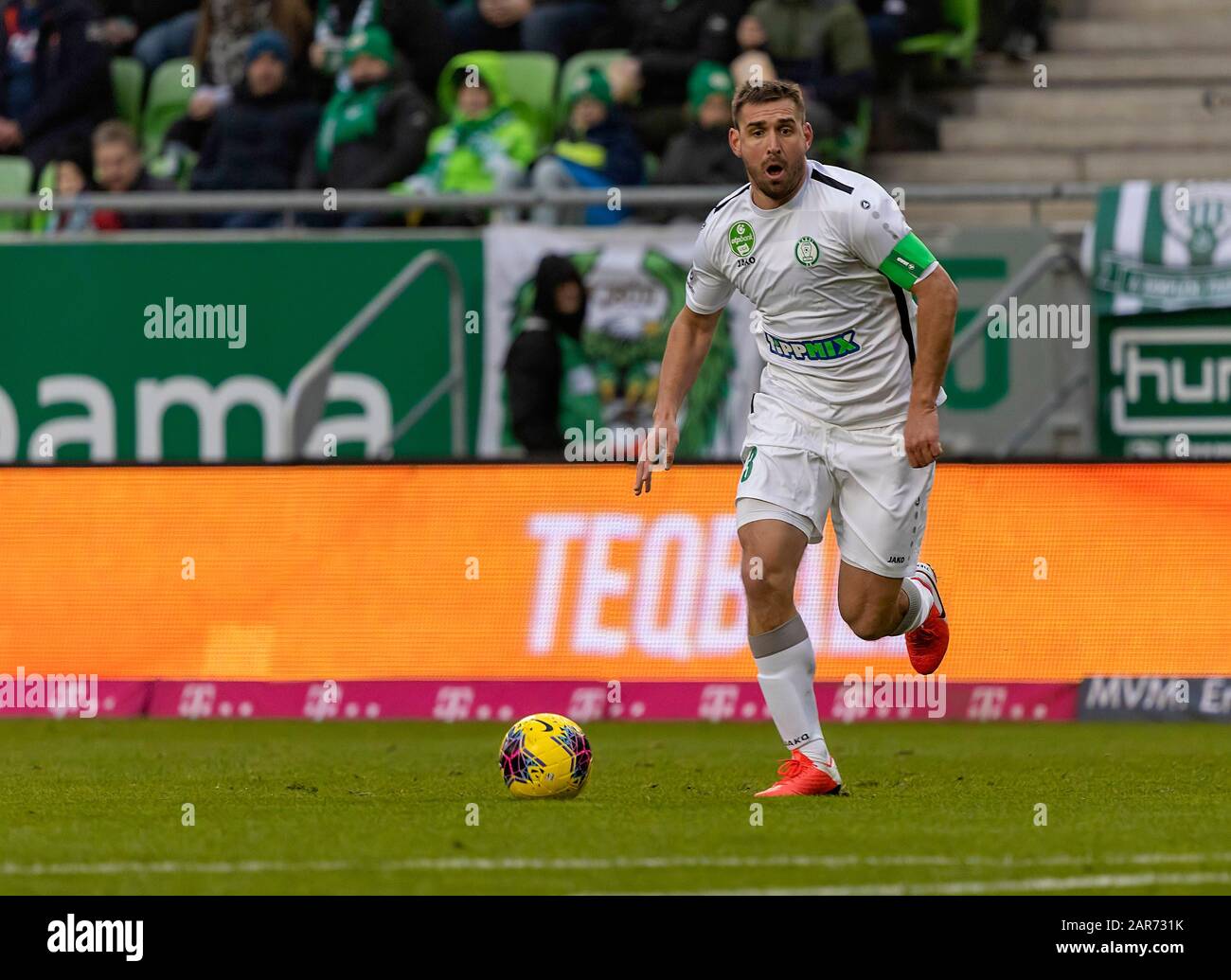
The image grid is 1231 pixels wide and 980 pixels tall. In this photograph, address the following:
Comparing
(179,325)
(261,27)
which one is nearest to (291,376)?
(179,325)

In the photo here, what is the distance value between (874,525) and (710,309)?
103cm

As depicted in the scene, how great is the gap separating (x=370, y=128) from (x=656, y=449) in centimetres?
865

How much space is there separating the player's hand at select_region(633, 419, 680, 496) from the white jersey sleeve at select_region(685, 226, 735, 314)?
0.47m

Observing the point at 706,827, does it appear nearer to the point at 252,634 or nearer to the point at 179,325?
the point at 252,634

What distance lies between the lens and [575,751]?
28.2ft

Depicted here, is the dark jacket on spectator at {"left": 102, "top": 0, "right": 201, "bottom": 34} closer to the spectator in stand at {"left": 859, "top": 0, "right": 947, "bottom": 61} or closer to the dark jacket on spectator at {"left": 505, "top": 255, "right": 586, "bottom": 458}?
the dark jacket on spectator at {"left": 505, "top": 255, "right": 586, "bottom": 458}

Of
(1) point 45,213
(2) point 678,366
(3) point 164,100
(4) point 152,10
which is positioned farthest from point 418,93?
(2) point 678,366

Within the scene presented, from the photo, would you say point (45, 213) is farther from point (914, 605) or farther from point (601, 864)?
point (601, 864)

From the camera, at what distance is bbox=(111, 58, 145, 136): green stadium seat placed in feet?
62.8

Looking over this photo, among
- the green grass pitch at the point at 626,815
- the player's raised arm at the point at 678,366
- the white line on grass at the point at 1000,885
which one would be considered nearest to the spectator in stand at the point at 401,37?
the green grass pitch at the point at 626,815

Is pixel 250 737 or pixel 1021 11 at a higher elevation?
pixel 1021 11

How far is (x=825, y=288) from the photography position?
880 cm

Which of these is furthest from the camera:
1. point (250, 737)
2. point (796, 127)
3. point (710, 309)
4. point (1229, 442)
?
point (1229, 442)

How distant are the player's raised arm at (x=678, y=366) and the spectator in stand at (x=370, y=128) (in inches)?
314
